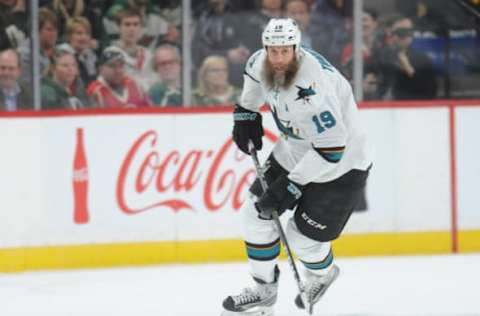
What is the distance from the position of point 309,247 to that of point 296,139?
439 millimetres

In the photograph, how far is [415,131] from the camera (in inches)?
253

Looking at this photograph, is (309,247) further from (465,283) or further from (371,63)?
(371,63)

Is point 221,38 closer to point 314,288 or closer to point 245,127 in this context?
point 245,127

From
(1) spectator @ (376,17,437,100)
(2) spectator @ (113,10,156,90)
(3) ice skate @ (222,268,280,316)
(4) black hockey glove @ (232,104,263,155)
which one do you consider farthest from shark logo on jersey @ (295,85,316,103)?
(1) spectator @ (376,17,437,100)

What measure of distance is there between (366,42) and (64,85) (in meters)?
1.94

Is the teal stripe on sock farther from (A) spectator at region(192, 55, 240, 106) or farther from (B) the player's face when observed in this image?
(A) spectator at region(192, 55, 240, 106)

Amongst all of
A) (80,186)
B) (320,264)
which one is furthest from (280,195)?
(80,186)

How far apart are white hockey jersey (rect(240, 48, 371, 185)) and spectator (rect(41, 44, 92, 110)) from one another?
100 inches

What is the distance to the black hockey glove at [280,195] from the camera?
4.38m

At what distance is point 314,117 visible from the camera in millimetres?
4273

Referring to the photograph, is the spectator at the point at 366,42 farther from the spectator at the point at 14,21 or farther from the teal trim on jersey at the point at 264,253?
the teal trim on jersey at the point at 264,253

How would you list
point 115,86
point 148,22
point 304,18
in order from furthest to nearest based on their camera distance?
point 304,18 < point 148,22 < point 115,86

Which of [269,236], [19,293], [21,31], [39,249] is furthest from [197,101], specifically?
[269,236]

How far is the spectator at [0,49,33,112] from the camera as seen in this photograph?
268 inches
